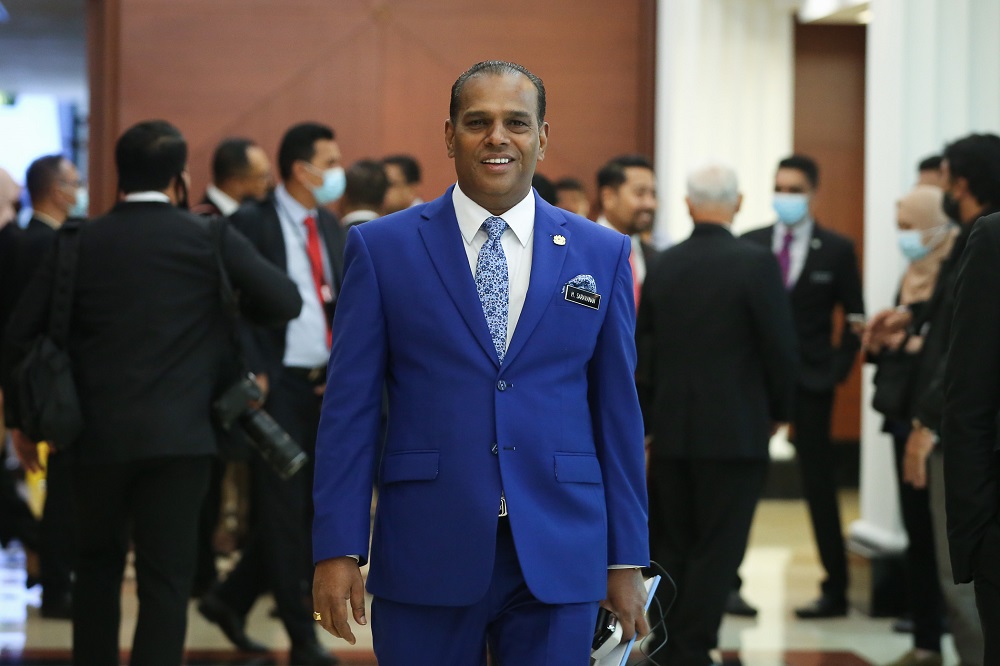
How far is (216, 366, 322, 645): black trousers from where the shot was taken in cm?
525

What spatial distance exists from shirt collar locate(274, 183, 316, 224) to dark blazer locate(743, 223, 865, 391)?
97.3 inches

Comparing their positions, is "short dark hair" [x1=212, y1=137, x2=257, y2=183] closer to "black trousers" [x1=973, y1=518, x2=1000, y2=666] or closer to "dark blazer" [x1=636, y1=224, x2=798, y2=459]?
"dark blazer" [x1=636, y1=224, x2=798, y2=459]

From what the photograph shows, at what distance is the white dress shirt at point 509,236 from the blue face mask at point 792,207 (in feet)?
14.6

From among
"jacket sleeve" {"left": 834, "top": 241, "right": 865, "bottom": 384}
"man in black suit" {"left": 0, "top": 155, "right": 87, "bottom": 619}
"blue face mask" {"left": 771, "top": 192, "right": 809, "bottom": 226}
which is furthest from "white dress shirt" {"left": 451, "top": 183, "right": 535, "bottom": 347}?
"blue face mask" {"left": 771, "top": 192, "right": 809, "bottom": 226}

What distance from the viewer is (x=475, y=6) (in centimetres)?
908

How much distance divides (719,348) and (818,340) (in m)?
1.67

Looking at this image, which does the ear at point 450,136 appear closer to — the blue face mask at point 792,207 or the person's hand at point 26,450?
the person's hand at point 26,450

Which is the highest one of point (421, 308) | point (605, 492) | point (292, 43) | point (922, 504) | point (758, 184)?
point (292, 43)

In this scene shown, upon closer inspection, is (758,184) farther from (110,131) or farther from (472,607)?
(472,607)

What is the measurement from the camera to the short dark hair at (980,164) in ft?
15.1

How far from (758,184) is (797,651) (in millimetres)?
4220

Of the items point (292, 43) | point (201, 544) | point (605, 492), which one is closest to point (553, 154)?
point (292, 43)

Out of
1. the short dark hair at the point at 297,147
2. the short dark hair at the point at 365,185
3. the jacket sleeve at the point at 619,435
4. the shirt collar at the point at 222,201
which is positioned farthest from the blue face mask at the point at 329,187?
the jacket sleeve at the point at 619,435

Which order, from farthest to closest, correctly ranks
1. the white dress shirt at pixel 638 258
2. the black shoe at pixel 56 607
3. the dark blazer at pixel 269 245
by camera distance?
1. the black shoe at pixel 56 607
2. the white dress shirt at pixel 638 258
3. the dark blazer at pixel 269 245
